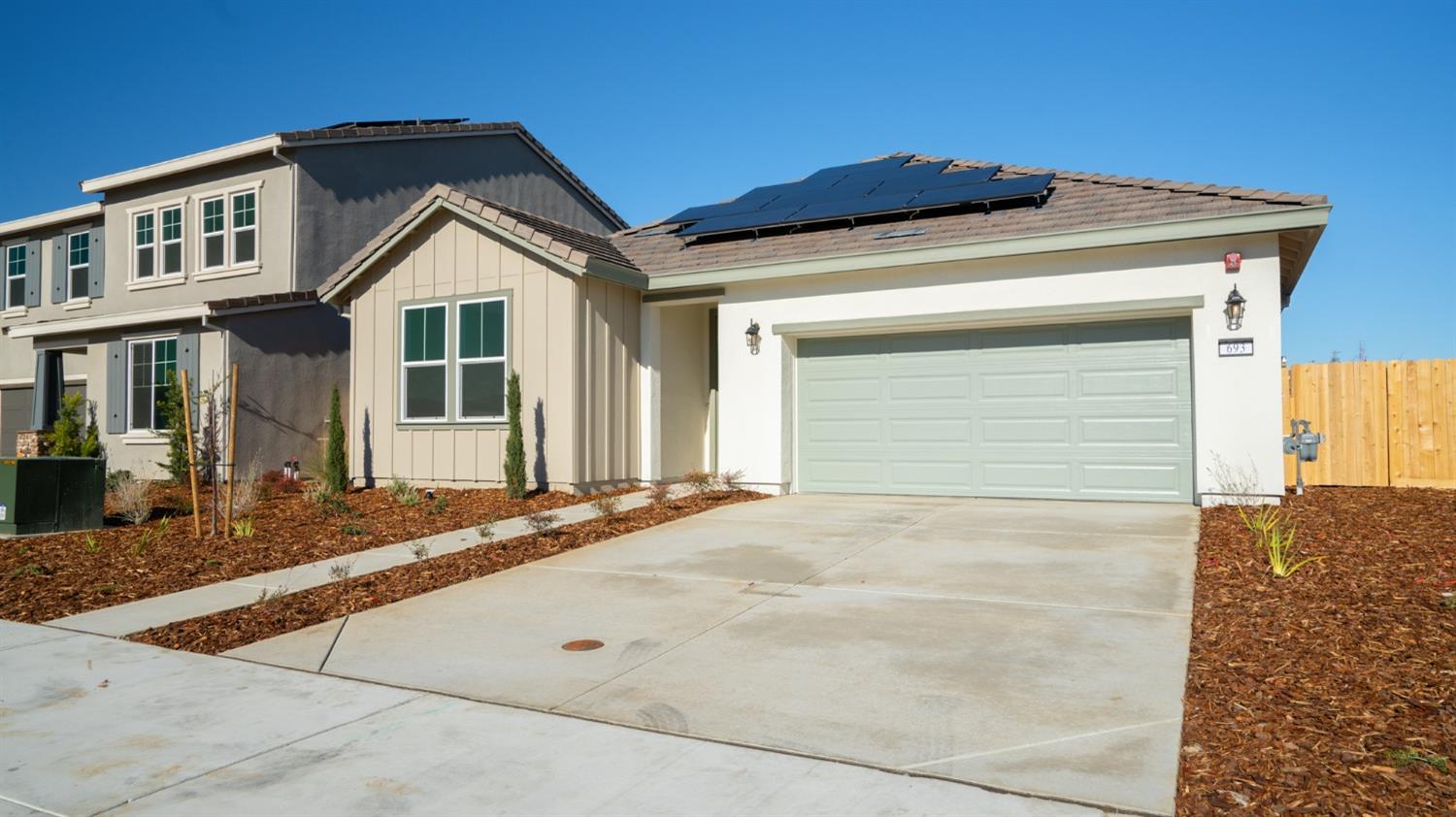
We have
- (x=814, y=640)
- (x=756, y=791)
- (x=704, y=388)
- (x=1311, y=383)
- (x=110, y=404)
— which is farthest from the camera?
(x=110, y=404)

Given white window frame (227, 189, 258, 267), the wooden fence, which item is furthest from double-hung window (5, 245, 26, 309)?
the wooden fence

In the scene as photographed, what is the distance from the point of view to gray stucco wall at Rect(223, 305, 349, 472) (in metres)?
15.7

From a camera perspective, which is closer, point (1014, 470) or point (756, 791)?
point (756, 791)

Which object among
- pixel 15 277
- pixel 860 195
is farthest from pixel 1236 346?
pixel 15 277

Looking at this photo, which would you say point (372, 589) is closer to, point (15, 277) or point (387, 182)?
point (387, 182)

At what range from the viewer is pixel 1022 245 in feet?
36.9

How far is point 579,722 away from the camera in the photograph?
14.3ft

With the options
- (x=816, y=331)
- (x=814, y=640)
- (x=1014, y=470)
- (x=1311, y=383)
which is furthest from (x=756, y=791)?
(x=1311, y=383)

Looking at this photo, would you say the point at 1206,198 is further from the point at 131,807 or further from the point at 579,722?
the point at 131,807

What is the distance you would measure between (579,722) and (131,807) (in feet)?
5.83

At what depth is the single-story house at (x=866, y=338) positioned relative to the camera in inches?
420

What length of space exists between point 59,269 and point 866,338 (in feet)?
62.0

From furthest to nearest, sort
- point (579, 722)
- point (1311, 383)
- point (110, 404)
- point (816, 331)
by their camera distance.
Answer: point (110, 404), point (1311, 383), point (816, 331), point (579, 722)

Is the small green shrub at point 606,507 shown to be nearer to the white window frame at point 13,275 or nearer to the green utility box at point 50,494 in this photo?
the green utility box at point 50,494
